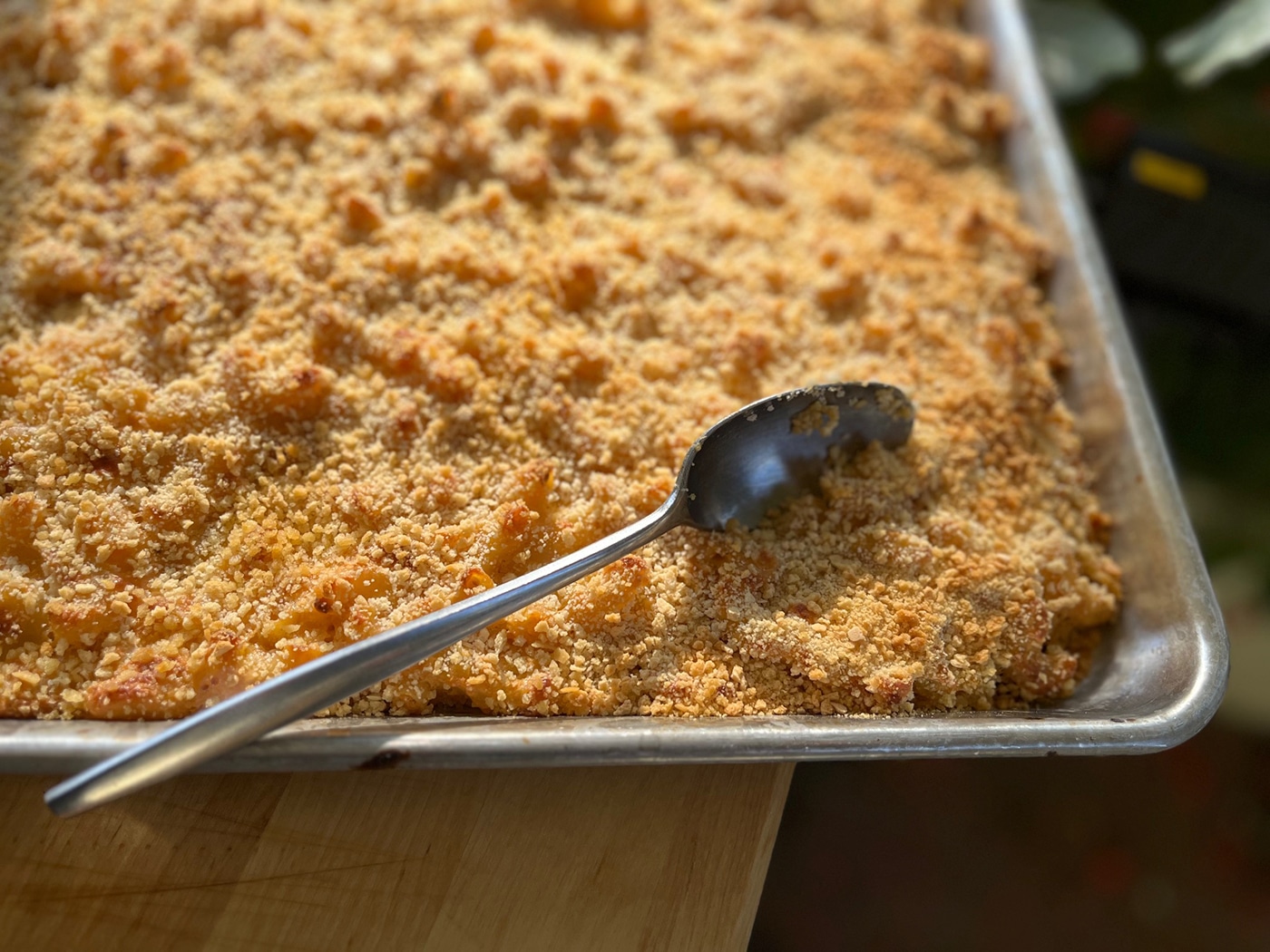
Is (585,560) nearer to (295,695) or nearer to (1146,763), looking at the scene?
(295,695)

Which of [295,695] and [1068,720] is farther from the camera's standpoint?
[1068,720]

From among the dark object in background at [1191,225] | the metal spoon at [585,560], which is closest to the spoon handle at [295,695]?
the metal spoon at [585,560]

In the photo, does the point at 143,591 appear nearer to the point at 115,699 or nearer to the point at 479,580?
the point at 115,699

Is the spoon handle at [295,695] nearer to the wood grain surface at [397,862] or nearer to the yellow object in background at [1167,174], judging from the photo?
the wood grain surface at [397,862]

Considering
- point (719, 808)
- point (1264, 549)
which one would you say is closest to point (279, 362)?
point (719, 808)

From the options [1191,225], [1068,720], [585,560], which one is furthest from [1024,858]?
[585,560]

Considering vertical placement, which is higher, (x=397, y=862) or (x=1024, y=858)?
(x=397, y=862)
